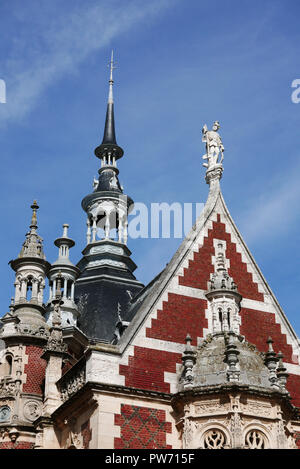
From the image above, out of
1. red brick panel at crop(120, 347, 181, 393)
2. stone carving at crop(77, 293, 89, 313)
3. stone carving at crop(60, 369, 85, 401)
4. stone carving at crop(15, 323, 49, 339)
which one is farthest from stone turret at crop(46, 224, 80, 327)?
red brick panel at crop(120, 347, 181, 393)

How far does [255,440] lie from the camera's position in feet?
79.7

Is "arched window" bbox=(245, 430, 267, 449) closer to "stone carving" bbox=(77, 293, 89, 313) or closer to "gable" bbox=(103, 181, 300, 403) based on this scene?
"gable" bbox=(103, 181, 300, 403)

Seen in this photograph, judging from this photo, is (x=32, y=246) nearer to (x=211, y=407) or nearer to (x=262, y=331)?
(x=262, y=331)

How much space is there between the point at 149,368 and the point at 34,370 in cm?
653

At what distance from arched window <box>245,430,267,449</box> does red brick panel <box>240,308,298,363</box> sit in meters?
4.51

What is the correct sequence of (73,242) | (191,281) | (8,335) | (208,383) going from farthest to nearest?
(73,242) < (8,335) < (191,281) < (208,383)

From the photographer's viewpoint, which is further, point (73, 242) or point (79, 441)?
point (73, 242)

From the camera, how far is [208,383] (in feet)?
81.4

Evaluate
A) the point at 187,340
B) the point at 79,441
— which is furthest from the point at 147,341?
the point at 79,441

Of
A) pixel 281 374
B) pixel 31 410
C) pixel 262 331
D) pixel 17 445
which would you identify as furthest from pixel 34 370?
pixel 281 374

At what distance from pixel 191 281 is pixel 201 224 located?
8.36ft

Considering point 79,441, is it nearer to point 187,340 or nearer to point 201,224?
point 187,340

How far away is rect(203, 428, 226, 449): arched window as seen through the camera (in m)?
24.1
